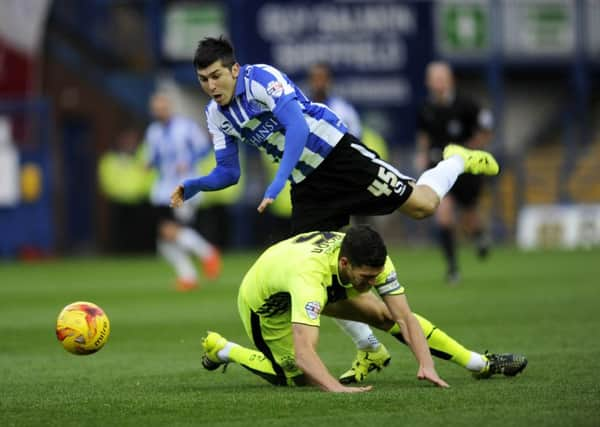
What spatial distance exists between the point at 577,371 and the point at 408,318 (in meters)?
1.23

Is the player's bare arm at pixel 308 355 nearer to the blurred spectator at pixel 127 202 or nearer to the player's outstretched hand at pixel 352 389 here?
the player's outstretched hand at pixel 352 389

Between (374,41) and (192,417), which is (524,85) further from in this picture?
(192,417)

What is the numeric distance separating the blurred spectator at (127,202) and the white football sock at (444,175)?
57.8ft

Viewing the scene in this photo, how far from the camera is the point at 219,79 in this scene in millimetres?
8344

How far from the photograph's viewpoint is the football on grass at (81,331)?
8078 mm

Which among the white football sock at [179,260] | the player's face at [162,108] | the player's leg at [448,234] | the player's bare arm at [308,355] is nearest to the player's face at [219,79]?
the player's bare arm at [308,355]

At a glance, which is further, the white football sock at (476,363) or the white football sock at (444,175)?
the white football sock at (444,175)

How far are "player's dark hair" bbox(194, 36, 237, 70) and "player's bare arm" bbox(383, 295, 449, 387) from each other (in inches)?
74.8

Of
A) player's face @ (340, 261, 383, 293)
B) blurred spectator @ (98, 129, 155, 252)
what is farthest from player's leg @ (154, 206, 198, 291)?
blurred spectator @ (98, 129, 155, 252)

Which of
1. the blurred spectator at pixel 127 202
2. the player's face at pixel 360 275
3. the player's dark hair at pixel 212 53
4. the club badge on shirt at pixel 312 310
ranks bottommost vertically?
the blurred spectator at pixel 127 202

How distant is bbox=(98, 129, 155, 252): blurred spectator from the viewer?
87.7ft

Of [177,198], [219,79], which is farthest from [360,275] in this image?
[177,198]

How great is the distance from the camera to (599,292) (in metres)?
14.0

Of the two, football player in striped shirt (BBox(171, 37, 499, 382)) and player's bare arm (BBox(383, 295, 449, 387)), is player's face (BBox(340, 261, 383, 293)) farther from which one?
football player in striped shirt (BBox(171, 37, 499, 382))
